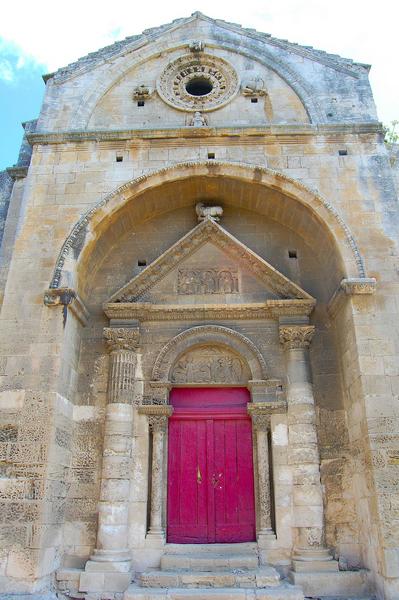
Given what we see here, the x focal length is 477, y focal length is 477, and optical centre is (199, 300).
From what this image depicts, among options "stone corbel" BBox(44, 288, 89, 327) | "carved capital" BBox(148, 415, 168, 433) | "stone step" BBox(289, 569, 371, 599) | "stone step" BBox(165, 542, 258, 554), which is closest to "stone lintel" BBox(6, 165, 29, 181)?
"stone corbel" BBox(44, 288, 89, 327)

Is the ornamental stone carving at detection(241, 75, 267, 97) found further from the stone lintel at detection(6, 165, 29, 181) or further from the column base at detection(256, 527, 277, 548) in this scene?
the column base at detection(256, 527, 277, 548)

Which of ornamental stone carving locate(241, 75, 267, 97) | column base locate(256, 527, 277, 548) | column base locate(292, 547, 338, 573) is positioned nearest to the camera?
column base locate(292, 547, 338, 573)

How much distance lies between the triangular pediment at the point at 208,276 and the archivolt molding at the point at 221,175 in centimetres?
88

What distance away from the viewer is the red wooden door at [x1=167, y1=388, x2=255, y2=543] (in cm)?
695

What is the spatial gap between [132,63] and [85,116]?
161cm

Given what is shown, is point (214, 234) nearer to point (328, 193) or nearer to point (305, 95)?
point (328, 193)

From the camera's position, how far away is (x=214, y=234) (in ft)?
27.1

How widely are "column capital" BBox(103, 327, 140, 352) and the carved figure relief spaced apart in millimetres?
1060

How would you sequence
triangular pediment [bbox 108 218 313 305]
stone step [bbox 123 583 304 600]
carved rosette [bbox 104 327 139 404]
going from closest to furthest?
1. stone step [bbox 123 583 304 600]
2. carved rosette [bbox 104 327 139 404]
3. triangular pediment [bbox 108 218 313 305]

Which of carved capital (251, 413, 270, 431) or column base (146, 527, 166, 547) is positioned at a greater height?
carved capital (251, 413, 270, 431)

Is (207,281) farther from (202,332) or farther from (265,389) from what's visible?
(265,389)

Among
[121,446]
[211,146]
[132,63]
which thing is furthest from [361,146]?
[121,446]

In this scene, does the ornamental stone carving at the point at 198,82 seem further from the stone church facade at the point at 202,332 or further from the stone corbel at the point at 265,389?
the stone corbel at the point at 265,389

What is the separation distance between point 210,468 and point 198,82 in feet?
23.8
